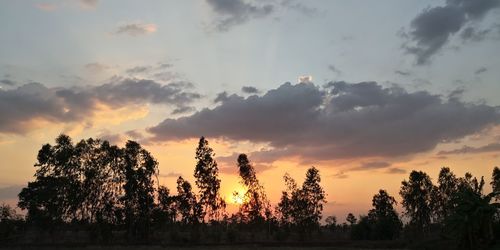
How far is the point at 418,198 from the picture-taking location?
108 m

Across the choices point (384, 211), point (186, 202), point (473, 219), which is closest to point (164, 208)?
point (186, 202)

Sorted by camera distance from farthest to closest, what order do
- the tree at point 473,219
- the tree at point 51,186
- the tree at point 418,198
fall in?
1. the tree at point 418,198
2. the tree at point 51,186
3. the tree at point 473,219

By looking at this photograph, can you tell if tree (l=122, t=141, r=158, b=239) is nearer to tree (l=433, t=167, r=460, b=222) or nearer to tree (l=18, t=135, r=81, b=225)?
tree (l=18, t=135, r=81, b=225)

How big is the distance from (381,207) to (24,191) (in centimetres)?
8411

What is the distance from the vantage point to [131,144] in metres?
88.7

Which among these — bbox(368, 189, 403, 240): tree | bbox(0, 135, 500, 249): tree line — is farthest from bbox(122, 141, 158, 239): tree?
bbox(368, 189, 403, 240): tree

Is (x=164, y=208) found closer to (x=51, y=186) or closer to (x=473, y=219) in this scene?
(x=51, y=186)

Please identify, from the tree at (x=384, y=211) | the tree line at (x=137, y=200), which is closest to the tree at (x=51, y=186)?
the tree line at (x=137, y=200)

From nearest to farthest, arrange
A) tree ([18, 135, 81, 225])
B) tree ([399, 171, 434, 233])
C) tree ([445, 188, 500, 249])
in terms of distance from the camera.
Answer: tree ([445, 188, 500, 249])
tree ([18, 135, 81, 225])
tree ([399, 171, 434, 233])

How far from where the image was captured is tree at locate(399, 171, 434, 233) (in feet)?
357

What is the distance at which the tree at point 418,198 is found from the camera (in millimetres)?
108688

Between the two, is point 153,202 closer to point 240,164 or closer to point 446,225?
point 240,164

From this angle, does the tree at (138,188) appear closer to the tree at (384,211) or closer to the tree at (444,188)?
the tree at (384,211)

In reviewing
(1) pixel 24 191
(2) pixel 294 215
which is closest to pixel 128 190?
(1) pixel 24 191
